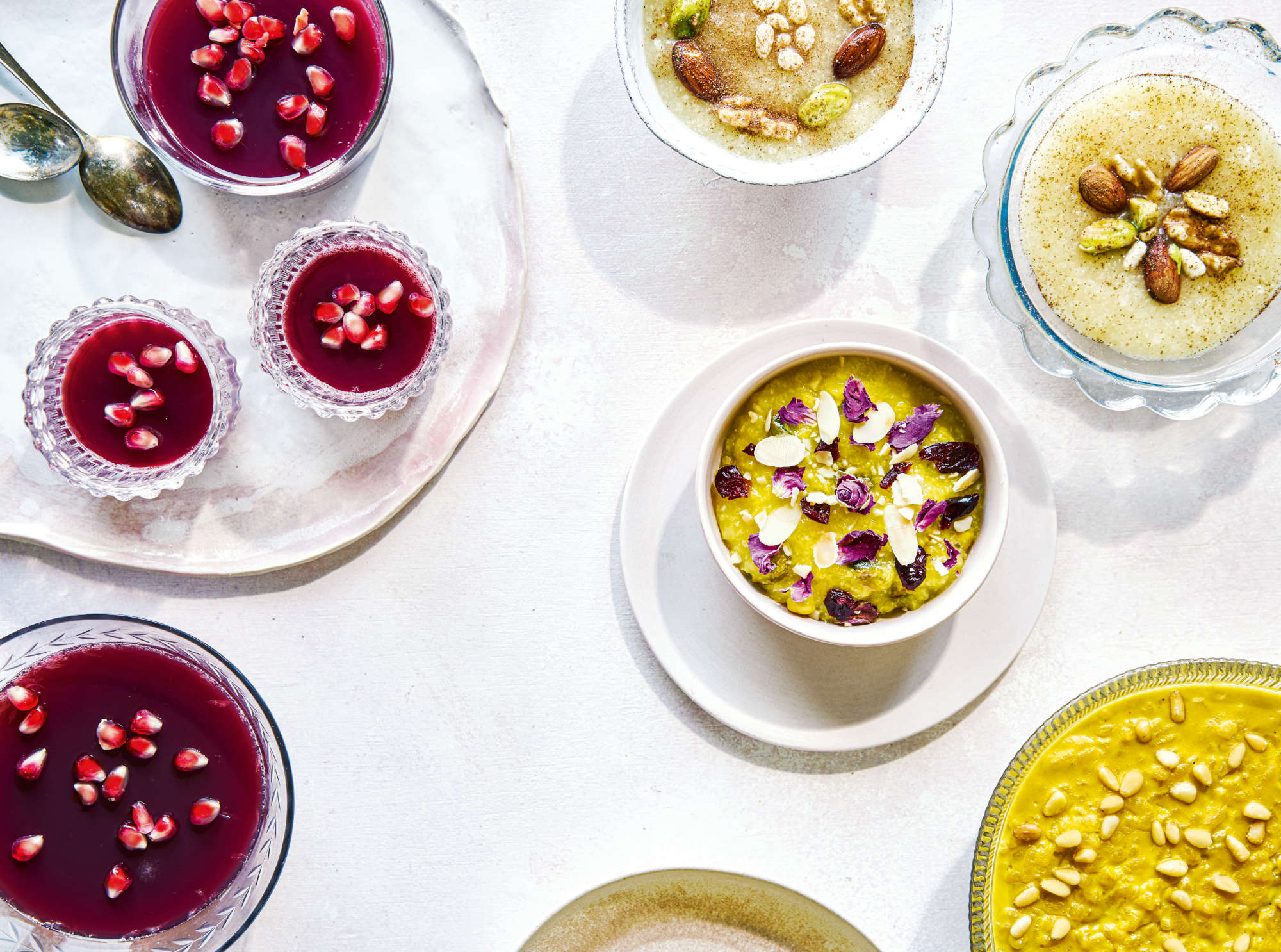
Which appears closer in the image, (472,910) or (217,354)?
(217,354)

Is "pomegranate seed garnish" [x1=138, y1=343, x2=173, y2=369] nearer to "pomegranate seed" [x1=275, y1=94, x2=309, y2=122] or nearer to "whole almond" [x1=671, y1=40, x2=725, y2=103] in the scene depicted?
"pomegranate seed" [x1=275, y1=94, x2=309, y2=122]

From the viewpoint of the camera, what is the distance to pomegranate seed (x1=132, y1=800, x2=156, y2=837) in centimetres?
168

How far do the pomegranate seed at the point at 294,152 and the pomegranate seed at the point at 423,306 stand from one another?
33 cm

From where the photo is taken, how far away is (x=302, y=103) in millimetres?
1669

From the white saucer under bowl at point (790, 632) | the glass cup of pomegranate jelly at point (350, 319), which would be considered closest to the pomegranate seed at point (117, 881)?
the glass cup of pomegranate jelly at point (350, 319)

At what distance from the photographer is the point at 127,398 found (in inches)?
67.4

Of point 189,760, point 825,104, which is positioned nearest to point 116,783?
point 189,760

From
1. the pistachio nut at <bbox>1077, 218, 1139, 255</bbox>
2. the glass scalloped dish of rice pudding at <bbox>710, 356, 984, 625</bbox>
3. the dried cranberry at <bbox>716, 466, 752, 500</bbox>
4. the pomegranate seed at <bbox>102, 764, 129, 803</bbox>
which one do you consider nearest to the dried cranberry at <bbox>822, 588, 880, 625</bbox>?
the glass scalloped dish of rice pudding at <bbox>710, 356, 984, 625</bbox>

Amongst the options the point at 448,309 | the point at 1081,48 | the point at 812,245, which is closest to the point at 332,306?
the point at 448,309

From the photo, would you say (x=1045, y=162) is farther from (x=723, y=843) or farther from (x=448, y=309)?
(x=723, y=843)

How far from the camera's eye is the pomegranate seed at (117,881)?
167cm

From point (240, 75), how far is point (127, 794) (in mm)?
1398

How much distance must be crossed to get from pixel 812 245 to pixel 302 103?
3.43 ft

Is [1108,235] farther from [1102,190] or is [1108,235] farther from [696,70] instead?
[696,70]
